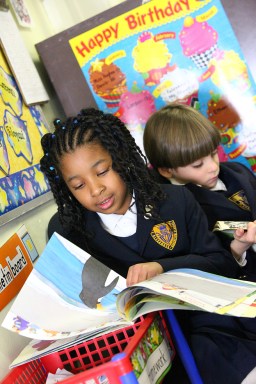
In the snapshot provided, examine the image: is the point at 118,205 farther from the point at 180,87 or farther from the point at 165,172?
the point at 180,87

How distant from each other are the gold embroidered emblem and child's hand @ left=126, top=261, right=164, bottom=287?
0.54m

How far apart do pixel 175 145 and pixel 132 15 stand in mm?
665

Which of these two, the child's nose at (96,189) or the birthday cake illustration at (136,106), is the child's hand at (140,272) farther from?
the birthday cake illustration at (136,106)

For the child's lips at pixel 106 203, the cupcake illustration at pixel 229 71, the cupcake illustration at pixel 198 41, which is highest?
the cupcake illustration at pixel 198 41

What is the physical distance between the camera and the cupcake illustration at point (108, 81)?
1761mm

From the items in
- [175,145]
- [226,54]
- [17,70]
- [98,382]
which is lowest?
[98,382]

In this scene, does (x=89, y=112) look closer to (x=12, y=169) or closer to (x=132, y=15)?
(x=12, y=169)

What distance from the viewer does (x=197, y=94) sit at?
173 cm

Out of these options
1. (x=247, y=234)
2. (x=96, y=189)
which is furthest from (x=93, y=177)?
(x=247, y=234)

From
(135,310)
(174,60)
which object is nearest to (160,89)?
(174,60)

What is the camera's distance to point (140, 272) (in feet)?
2.90

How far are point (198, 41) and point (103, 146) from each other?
2.76 feet

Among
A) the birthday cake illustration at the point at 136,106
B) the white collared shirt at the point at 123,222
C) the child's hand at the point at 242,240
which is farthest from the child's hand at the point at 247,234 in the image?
the birthday cake illustration at the point at 136,106

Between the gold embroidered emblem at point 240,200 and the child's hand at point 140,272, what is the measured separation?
54 cm
